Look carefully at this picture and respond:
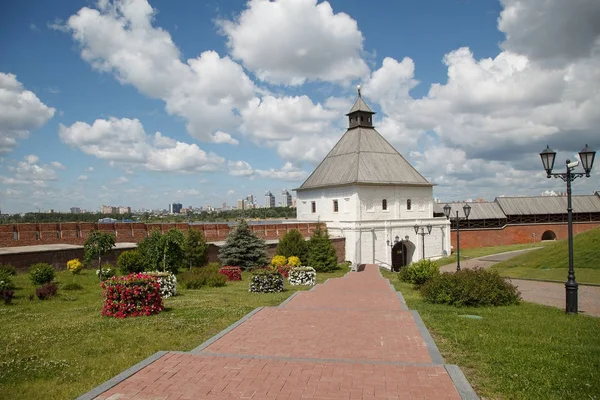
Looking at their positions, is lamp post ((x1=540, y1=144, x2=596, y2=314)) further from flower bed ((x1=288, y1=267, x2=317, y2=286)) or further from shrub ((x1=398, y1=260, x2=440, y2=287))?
flower bed ((x1=288, y1=267, x2=317, y2=286))

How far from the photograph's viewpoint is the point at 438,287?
12.9 metres

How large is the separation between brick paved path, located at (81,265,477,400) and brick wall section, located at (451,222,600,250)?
117 ft

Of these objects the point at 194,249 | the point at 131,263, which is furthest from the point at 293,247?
the point at 131,263

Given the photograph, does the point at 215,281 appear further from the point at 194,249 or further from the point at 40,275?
the point at 194,249

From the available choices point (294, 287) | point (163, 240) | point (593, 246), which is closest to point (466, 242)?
point (593, 246)

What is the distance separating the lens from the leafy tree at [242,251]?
79.0 feet

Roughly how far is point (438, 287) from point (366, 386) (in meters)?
8.12

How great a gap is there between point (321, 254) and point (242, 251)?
5596 mm

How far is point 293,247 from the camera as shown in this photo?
90.8ft

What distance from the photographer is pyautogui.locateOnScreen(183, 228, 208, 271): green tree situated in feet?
74.5

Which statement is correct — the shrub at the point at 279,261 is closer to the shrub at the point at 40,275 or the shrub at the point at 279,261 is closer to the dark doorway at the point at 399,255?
the shrub at the point at 40,275

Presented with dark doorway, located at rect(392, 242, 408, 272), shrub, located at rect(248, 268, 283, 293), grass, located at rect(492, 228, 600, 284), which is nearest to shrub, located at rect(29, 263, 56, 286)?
shrub, located at rect(248, 268, 283, 293)

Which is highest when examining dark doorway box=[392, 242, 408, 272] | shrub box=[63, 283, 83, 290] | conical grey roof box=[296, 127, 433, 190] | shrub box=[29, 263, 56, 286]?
conical grey roof box=[296, 127, 433, 190]

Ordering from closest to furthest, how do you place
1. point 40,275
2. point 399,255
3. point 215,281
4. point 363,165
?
point 40,275
point 215,281
point 363,165
point 399,255
